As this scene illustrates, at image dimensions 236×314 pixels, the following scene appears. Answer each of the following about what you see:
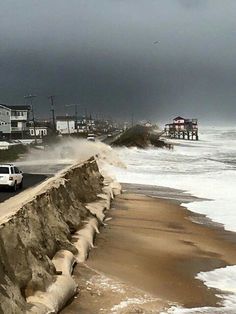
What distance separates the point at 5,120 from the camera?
104m

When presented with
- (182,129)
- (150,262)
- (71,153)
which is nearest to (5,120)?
(71,153)

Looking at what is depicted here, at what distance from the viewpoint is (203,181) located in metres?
37.8

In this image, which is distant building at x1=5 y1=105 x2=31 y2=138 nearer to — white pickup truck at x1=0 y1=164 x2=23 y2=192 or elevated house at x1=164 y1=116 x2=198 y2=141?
elevated house at x1=164 y1=116 x2=198 y2=141

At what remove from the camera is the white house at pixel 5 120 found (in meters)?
102

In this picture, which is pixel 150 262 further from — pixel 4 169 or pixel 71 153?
pixel 71 153

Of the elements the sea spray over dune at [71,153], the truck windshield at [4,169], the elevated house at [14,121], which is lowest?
the sea spray over dune at [71,153]

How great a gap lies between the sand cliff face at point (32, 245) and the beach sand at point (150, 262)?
70 centimetres

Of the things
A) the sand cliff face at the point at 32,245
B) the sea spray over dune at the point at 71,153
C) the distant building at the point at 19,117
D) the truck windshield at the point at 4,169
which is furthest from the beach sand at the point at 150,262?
the distant building at the point at 19,117

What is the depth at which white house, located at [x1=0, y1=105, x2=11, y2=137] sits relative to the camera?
102 meters

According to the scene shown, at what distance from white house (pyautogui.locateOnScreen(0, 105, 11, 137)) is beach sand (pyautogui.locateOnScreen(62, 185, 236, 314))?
82292 millimetres

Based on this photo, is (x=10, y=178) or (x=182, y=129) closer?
(x=10, y=178)

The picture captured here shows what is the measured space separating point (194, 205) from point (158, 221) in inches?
218

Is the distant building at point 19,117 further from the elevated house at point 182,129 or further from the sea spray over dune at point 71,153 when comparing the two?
the elevated house at point 182,129

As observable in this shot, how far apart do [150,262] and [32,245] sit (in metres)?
4.05
